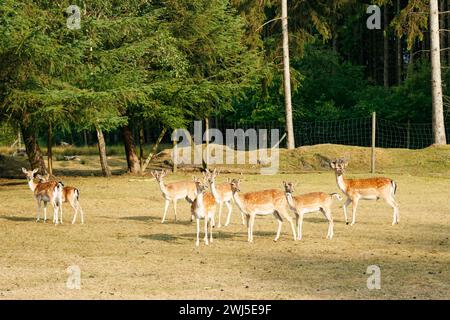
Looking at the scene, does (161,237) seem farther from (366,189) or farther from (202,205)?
(366,189)

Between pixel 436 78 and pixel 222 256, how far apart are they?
21701 mm

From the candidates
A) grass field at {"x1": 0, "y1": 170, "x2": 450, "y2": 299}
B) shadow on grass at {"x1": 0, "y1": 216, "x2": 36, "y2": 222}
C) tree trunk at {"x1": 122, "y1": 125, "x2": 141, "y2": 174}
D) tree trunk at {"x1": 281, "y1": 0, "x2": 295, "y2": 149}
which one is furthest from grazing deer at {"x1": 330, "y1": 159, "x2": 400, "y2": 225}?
tree trunk at {"x1": 281, "y1": 0, "x2": 295, "y2": 149}

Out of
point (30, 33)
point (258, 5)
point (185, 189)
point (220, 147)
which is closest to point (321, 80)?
point (258, 5)

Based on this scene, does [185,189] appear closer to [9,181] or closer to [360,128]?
[9,181]

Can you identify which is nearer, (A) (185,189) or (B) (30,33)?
(A) (185,189)

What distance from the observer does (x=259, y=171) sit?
34.9 m

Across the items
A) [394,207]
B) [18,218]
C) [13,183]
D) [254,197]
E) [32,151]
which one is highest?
[32,151]

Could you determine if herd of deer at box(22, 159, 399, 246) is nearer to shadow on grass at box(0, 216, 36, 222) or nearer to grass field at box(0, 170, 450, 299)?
grass field at box(0, 170, 450, 299)

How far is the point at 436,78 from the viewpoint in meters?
34.8

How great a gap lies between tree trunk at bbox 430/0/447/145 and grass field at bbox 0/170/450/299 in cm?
1115

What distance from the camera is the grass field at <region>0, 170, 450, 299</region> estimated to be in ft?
40.6

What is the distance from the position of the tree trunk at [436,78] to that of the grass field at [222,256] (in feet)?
36.6

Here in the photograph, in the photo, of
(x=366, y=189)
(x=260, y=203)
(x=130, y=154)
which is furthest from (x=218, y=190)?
(x=130, y=154)

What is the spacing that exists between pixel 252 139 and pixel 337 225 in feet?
92.8
